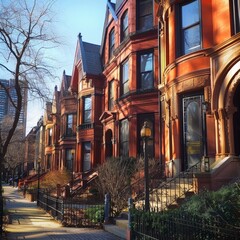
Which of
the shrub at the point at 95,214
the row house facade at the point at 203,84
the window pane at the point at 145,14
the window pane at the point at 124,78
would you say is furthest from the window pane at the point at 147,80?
the shrub at the point at 95,214

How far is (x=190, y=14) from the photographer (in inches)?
544

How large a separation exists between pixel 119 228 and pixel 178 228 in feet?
16.0

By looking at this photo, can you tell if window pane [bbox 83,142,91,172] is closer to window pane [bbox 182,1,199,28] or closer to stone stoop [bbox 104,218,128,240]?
window pane [bbox 182,1,199,28]

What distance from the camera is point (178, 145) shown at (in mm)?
13047

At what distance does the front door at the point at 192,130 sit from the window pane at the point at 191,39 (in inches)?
77.9

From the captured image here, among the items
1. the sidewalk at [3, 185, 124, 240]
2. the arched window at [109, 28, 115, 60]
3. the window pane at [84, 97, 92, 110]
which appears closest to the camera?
the sidewalk at [3, 185, 124, 240]

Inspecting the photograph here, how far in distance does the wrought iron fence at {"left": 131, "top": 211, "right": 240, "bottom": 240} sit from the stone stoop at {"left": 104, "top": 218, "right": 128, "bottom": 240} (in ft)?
8.27

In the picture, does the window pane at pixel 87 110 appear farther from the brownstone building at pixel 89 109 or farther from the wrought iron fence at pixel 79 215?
the wrought iron fence at pixel 79 215

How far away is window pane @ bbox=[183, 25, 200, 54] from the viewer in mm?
13250

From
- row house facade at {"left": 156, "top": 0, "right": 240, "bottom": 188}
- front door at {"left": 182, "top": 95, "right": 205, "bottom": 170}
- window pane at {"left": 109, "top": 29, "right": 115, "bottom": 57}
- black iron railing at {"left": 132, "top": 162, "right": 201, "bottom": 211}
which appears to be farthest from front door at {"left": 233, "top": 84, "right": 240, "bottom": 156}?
window pane at {"left": 109, "top": 29, "right": 115, "bottom": 57}

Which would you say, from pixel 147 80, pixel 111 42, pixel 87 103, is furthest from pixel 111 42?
pixel 147 80

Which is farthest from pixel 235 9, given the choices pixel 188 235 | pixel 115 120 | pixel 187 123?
pixel 115 120

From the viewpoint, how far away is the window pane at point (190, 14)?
44.4ft

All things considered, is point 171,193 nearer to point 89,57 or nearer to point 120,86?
point 120,86
